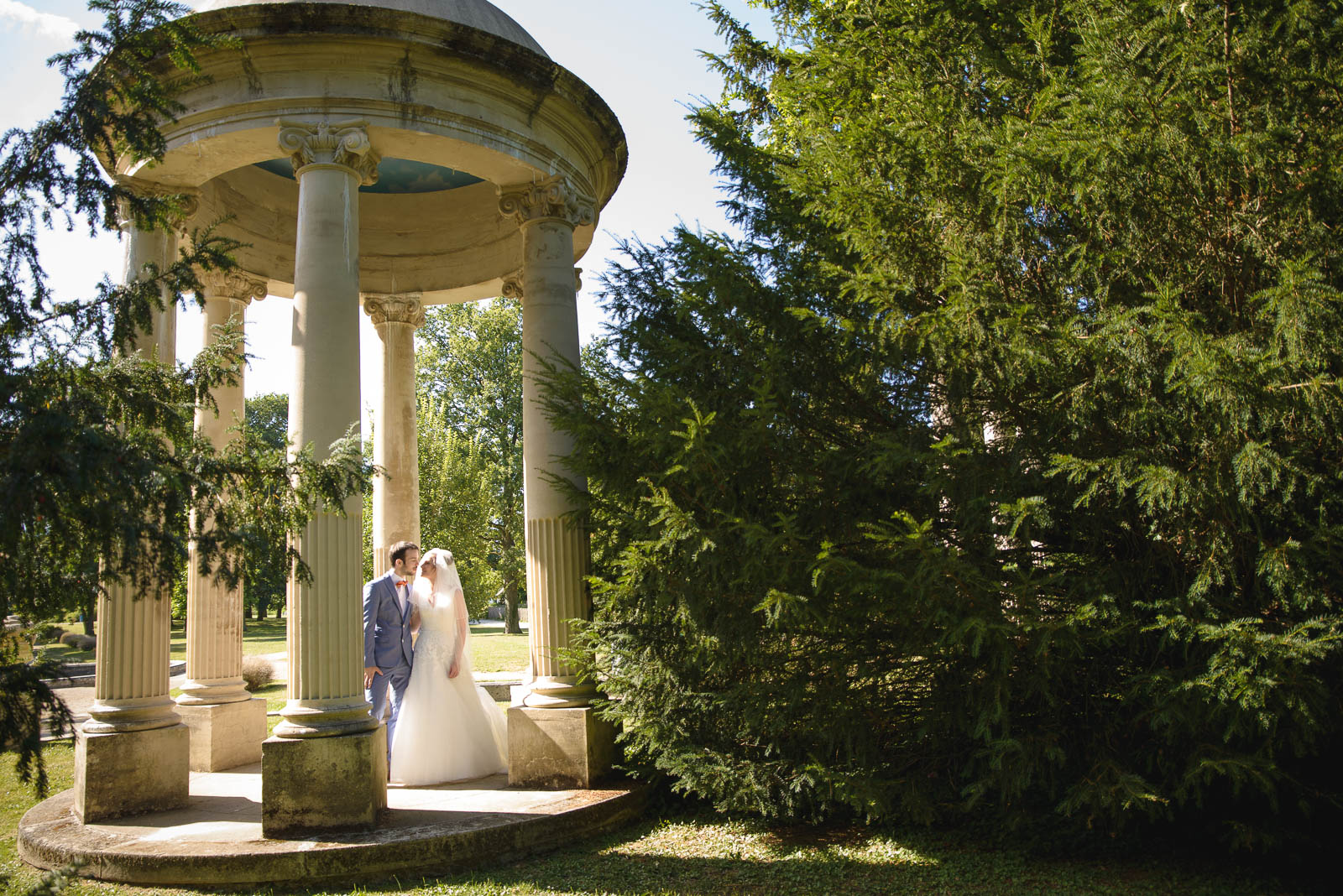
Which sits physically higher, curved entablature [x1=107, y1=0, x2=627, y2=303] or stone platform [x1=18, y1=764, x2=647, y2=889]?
curved entablature [x1=107, y1=0, x2=627, y2=303]

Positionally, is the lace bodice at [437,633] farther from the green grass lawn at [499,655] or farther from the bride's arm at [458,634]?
the green grass lawn at [499,655]

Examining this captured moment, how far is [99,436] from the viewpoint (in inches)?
166

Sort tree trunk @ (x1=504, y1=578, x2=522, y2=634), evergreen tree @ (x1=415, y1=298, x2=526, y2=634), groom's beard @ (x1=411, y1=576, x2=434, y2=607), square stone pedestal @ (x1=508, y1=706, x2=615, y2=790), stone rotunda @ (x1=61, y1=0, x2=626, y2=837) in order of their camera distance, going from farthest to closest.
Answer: tree trunk @ (x1=504, y1=578, x2=522, y2=634), evergreen tree @ (x1=415, y1=298, x2=526, y2=634), groom's beard @ (x1=411, y1=576, x2=434, y2=607), square stone pedestal @ (x1=508, y1=706, x2=615, y2=790), stone rotunda @ (x1=61, y1=0, x2=626, y2=837)

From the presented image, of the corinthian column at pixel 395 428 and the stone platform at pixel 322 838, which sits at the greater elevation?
the corinthian column at pixel 395 428

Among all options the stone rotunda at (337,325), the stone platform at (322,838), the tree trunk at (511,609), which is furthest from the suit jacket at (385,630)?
the tree trunk at (511,609)

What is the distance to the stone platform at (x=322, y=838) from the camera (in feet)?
22.0

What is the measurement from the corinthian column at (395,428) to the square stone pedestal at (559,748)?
3.82 m

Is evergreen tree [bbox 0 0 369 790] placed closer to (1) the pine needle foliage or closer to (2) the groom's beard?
(1) the pine needle foliage

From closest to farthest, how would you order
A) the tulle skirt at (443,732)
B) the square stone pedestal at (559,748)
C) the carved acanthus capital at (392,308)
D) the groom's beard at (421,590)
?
the square stone pedestal at (559,748) < the tulle skirt at (443,732) < the groom's beard at (421,590) < the carved acanthus capital at (392,308)

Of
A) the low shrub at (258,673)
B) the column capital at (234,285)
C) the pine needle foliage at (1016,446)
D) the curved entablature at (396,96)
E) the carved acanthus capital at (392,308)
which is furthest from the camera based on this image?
the low shrub at (258,673)

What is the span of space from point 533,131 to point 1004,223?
5397mm

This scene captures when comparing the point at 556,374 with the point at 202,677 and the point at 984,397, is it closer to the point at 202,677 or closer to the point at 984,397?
the point at 984,397

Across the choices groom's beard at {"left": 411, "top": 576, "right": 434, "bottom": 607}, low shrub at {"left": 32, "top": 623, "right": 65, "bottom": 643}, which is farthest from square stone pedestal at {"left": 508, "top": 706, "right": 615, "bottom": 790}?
low shrub at {"left": 32, "top": 623, "right": 65, "bottom": 643}

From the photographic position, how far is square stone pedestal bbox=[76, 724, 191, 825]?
26.3ft
